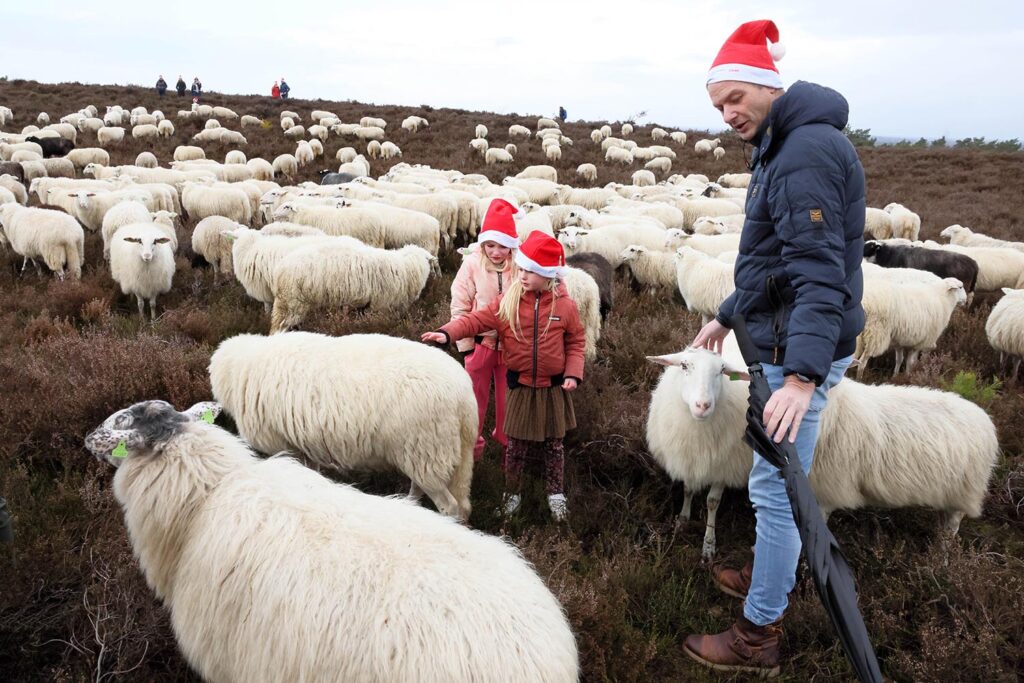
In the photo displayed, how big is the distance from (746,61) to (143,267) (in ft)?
25.9

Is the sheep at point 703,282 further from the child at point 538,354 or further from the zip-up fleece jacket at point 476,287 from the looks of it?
the child at point 538,354

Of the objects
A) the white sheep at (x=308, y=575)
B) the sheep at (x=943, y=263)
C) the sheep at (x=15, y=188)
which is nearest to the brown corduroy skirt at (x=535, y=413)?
the white sheep at (x=308, y=575)

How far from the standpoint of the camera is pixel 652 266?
9.28 meters

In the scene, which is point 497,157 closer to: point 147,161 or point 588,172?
point 588,172

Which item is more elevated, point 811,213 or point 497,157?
point 497,157

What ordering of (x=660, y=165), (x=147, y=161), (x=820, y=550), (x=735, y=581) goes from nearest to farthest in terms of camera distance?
(x=820, y=550) < (x=735, y=581) < (x=147, y=161) < (x=660, y=165)

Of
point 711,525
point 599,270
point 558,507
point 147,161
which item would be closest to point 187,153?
point 147,161

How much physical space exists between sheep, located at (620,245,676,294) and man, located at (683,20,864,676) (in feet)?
22.6

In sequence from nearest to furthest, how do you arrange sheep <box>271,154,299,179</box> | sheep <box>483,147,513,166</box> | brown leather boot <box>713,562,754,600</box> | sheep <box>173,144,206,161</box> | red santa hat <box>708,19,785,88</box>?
red santa hat <box>708,19,785,88</box> < brown leather boot <box>713,562,754,600</box> < sheep <box>271,154,299,179</box> < sheep <box>173,144,206,161</box> < sheep <box>483,147,513,166</box>

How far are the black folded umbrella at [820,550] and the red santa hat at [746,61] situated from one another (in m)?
1.03

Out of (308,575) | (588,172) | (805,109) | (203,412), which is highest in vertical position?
(588,172)

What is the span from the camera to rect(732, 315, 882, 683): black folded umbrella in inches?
63.6

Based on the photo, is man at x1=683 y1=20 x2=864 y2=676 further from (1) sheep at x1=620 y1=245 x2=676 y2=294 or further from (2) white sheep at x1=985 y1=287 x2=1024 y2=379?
(1) sheep at x1=620 y1=245 x2=676 y2=294

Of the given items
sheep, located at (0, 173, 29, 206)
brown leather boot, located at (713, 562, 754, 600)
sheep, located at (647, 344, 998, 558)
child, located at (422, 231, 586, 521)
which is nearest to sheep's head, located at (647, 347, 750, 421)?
sheep, located at (647, 344, 998, 558)
